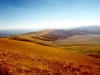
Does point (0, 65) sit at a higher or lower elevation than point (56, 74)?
higher

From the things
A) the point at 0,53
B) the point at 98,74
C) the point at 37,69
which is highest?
the point at 0,53

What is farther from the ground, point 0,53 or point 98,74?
point 0,53

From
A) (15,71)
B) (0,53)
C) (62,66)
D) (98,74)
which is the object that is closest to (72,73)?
(62,66)

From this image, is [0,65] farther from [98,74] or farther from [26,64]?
[98,74]

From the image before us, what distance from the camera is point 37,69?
19578mm

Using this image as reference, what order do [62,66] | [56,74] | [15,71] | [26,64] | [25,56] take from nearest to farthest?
[15,71]
[56,74]
[26,64]
[62,66]
[25,56]

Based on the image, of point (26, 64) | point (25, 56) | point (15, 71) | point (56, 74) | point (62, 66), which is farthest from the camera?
point (25, 56)

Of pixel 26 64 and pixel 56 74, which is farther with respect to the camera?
pixel 26 64

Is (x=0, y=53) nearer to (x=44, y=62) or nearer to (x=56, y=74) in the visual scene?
(x=44, y=62)

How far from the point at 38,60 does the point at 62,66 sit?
3.78 meters

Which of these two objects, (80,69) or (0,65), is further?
(80,69)

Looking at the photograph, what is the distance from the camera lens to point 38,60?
23.3 metres

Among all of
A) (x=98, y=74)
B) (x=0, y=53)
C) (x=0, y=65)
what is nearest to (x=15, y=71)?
(x=0, y=65)

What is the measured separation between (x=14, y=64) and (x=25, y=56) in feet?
13.9
